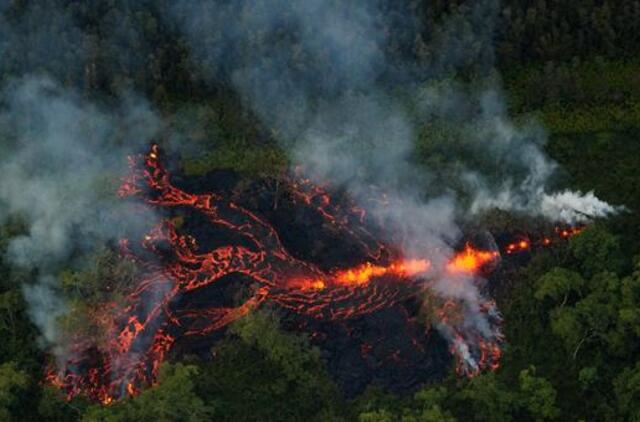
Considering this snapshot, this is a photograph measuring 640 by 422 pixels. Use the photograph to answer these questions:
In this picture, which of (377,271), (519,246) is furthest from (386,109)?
(519,246)

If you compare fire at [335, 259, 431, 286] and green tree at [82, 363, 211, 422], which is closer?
green tree at [82, 363, 211, 422]

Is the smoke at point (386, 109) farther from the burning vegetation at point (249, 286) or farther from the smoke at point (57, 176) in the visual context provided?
the smoke at point (57, 176)

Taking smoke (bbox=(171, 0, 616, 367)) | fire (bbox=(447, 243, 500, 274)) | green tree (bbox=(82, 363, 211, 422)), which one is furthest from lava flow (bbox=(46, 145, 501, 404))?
green tree (bbox=(82, 363, 211, 422))

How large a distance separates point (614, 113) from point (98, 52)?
23.5m

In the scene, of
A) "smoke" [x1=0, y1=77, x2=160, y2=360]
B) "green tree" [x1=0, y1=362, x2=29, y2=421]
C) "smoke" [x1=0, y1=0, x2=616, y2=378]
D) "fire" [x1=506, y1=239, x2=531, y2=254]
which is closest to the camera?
"green tree" [x1=0, y1=362, x2=29, y2=421]

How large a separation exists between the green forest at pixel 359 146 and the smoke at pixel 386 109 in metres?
0.15

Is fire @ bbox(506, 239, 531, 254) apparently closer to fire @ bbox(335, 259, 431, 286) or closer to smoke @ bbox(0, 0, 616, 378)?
smoke @ bbox(0, 0, 616, 378)

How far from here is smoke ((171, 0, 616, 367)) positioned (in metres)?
42.3

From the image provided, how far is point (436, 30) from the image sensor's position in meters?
48.6

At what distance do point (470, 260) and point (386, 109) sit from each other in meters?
9.85

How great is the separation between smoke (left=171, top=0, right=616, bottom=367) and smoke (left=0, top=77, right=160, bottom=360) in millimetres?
5655

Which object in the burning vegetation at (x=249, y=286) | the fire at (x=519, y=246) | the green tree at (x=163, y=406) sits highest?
the fire at (x=519, y=246)

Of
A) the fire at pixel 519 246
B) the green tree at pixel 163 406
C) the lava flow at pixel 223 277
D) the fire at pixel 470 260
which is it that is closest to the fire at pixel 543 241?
the fire at pixel 519 246

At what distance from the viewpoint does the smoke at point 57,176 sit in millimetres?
40469
